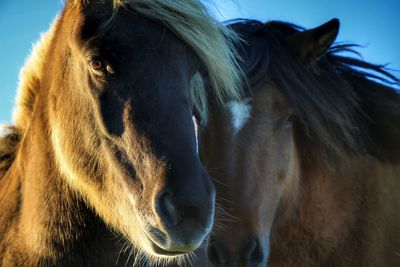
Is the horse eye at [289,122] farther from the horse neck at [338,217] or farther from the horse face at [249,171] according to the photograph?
the horse neck at [338,217]

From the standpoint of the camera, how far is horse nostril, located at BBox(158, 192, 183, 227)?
110 inches

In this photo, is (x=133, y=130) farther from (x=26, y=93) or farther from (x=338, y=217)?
(x=338, y=217)

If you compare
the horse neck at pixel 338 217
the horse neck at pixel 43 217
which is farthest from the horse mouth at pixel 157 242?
the horse neck at pixel 338 217

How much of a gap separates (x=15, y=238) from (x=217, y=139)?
1710mm

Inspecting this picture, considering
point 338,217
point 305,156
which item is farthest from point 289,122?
point 338,217

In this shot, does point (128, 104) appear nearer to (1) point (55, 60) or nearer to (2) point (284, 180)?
(1) point (55, 60)

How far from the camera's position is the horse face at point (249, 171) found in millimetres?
4117

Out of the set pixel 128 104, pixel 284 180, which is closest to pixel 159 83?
pixel 128 104

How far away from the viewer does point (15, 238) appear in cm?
367

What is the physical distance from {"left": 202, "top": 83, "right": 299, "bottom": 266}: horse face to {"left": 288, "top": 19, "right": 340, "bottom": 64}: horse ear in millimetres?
517

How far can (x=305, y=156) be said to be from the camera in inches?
189

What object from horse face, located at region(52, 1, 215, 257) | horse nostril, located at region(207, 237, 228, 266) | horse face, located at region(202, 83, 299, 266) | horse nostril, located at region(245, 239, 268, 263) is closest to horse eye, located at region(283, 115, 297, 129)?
horse face, located at region(202, 83, 299, 266)

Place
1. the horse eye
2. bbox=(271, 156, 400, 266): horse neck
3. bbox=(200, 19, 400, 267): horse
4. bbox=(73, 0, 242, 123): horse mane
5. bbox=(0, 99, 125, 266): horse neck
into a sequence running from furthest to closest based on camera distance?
bbox=(271, 156, 400, 266): horse neck
the horse eye
bbox=(200, 19, 400, 267): horse
bbox=(0, 99, 125, 266): horse neck
bbox=(73, 0, 242, 123): horse mane

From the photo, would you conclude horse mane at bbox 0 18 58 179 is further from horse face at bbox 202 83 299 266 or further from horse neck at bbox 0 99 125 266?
horse face at bbox 202 83 299 266
